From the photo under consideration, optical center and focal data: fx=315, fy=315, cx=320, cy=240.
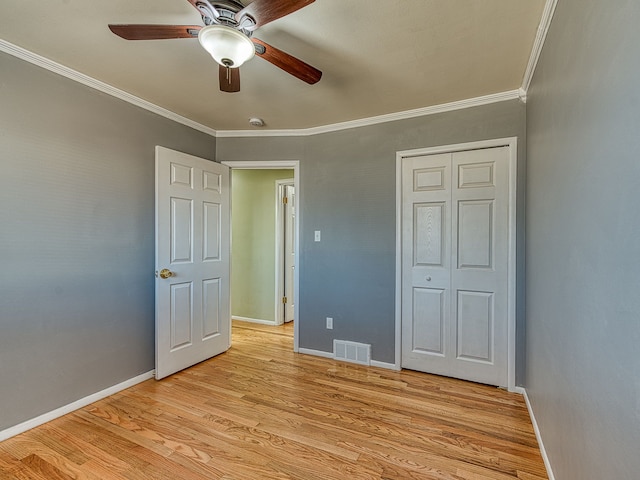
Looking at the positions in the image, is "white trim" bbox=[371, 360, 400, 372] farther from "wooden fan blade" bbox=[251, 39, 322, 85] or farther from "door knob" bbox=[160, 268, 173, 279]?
"wooden fan blade" bbox=[251, 39, 322, 85]

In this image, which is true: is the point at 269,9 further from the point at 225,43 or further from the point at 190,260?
the point at 190,260

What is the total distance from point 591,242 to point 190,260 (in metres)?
2.77

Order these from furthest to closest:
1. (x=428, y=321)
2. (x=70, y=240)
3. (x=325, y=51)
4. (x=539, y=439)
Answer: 1. (x=428, y=321)
2. (x=70, y=240)
3. (x=325, y=51)
4. (x=539, y=439)

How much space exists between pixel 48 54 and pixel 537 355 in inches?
138

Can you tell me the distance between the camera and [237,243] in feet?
Answer: 15.2

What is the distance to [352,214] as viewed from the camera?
303 centimetres

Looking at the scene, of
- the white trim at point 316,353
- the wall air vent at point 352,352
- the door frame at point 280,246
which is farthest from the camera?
the door frame at point 280,246

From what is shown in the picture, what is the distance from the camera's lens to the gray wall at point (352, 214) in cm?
283

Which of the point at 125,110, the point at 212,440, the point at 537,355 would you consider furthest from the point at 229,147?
the point at 537,355

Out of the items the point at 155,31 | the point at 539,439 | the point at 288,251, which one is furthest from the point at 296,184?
the point at 539,439

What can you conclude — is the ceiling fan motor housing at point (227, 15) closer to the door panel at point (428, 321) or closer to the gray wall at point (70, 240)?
the gray wall at point (70, 240)

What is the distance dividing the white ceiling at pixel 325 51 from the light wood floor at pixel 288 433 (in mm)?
2303

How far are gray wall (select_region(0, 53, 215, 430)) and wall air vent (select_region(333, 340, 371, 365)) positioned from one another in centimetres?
166

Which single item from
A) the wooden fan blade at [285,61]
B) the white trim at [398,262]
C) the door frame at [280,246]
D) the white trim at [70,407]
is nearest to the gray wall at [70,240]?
the white trim at [70,407]
